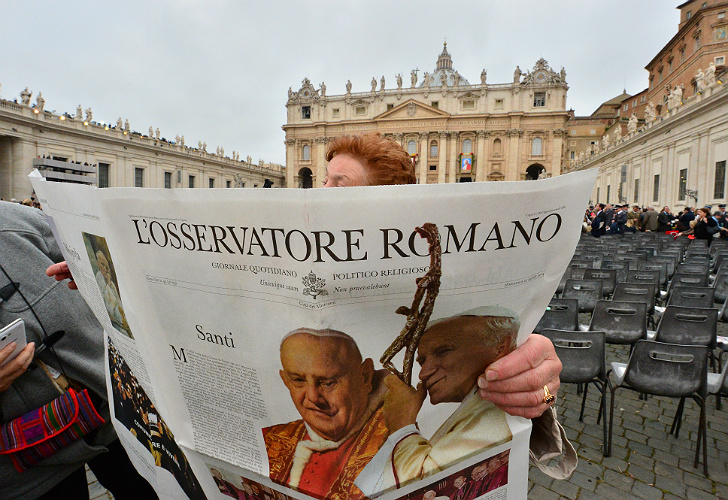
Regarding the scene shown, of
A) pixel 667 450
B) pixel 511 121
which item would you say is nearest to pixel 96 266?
pixel 667 450

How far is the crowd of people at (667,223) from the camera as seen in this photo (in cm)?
1159

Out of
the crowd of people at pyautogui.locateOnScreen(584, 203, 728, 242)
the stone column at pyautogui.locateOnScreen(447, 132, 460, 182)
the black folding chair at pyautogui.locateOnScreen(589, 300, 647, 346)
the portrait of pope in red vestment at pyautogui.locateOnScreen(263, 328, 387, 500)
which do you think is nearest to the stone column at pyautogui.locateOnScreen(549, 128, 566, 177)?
the stone column at pyautogui.locateOnScreen(447, 132, 460, 182)

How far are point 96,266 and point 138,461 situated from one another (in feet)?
1.91

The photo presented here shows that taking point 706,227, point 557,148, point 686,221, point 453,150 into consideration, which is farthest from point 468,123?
point 706,227

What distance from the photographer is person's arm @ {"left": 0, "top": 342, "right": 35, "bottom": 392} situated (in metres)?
0.99

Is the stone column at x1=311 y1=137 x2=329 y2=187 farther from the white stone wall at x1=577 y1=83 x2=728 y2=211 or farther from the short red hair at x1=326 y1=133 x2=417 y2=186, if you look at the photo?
the short red hair at x1=326 y1=133 x2=417 y2=186

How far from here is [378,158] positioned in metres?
1.40

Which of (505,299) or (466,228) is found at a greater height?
(466,228)

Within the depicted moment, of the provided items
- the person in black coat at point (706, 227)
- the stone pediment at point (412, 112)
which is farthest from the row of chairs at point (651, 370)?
the stone pediment at point (412, 112)

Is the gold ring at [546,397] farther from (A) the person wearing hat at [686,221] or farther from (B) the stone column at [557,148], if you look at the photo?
(B) the stone column at [557,148]

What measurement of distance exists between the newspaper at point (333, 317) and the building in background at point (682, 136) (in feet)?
29.3

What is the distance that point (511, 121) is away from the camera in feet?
154

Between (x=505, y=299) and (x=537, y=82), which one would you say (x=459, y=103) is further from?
(x=505, y=299)

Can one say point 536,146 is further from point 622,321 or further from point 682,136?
point 622,321
